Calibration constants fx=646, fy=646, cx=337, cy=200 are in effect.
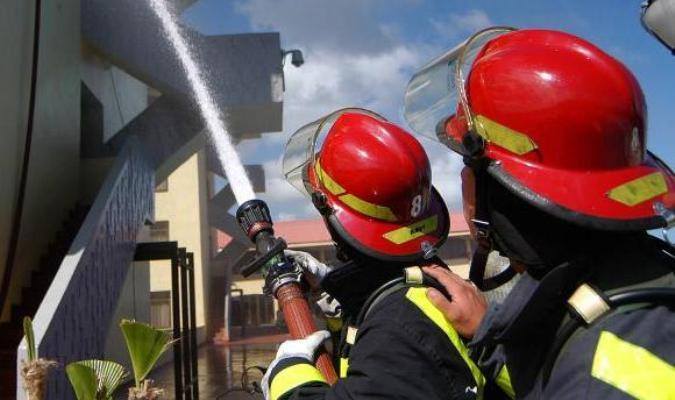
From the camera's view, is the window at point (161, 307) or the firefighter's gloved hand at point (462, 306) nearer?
the firefighter's gloved hand at point (462, 306)

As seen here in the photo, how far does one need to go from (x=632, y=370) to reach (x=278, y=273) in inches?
55.2

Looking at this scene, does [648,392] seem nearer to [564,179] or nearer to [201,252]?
[564,179]

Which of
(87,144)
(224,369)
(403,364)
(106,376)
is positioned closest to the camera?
(403,364)

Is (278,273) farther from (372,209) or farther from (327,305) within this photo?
(327,305)

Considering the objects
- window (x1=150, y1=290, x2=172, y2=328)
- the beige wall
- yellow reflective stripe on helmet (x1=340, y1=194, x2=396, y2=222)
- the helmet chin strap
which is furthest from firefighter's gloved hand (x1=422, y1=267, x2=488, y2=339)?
window (x1=150, y1=290, x2=172, y2=328)

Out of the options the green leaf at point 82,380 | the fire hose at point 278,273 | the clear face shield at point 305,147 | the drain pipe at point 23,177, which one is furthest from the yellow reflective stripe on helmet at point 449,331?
the drain pipe at point 23,177

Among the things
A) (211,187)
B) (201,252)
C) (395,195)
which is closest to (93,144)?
(395,195)

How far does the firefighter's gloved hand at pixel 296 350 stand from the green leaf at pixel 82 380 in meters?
1.48

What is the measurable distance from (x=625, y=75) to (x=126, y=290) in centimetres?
1335

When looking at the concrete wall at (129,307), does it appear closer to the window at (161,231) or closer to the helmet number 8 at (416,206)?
the window at (161,231)

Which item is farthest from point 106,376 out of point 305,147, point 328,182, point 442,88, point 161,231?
point 161,231

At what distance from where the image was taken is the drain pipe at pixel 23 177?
7.35m

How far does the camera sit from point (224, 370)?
13.8 meters

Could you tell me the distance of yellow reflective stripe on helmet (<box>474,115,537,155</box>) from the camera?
1.26 meters
